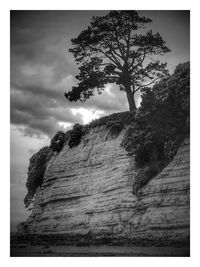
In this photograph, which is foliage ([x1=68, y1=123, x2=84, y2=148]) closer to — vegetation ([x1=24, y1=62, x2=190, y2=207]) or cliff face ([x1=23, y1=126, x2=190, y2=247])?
cliff face ([x1=23, y1=126, x2=190, y2=247])

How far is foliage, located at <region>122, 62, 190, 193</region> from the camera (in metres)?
18.2

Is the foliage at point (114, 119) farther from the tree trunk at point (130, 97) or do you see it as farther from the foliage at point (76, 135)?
the tree trunk at point (130, 97)

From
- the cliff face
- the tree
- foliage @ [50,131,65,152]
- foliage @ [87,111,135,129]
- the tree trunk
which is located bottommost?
the cliff face

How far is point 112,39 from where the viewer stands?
2408cm

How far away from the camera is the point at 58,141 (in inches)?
1097

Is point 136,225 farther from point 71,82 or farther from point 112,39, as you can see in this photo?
point 112,39

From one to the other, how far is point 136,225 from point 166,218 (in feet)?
5.71

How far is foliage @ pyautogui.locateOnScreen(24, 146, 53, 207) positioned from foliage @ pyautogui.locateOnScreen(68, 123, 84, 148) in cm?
377

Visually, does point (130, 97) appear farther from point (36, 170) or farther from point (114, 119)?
point (36, 170)

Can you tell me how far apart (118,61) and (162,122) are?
6836 millimetres

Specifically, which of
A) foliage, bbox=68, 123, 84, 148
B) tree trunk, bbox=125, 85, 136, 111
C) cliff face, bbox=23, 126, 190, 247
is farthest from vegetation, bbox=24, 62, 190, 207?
foliage, bbox=68, 123, 84, 148

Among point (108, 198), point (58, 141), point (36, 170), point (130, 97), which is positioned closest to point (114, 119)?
point (130, 97)

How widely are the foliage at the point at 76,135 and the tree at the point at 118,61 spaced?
245 centimetres
